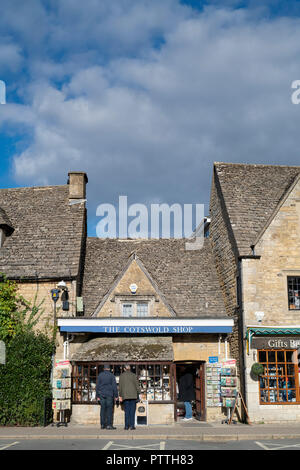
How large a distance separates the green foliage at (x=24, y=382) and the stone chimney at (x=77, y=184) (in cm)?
825

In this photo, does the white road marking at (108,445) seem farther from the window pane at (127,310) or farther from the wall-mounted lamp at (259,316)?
the window pane at (127,310)

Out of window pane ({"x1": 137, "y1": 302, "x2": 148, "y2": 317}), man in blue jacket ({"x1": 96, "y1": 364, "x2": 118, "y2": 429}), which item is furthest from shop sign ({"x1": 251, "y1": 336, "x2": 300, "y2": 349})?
man in blue jacket ({"x1": 96, "y1": 364, "x2": 118, "y2": 429})

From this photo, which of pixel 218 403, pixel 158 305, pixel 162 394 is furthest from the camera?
pixel 158 305

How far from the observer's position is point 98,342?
1958 centimetres

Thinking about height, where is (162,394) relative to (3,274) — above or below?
below

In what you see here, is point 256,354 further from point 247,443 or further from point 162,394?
point 247,443

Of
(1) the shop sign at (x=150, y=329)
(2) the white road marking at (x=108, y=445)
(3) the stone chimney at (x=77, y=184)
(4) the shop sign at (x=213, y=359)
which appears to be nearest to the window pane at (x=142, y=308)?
(1) the shop sign at (x=150, y=329)

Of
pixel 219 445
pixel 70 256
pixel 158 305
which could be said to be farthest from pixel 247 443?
pixel 70 256

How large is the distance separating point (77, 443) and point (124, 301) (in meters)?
8.44

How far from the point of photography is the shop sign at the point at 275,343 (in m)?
19.0

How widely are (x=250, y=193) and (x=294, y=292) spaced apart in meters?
5.40

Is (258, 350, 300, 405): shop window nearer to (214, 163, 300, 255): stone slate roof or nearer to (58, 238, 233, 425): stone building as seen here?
(58, 238, 233, 425): stone building

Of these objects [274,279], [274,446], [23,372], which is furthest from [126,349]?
[274,446]

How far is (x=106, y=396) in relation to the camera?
648 inches
